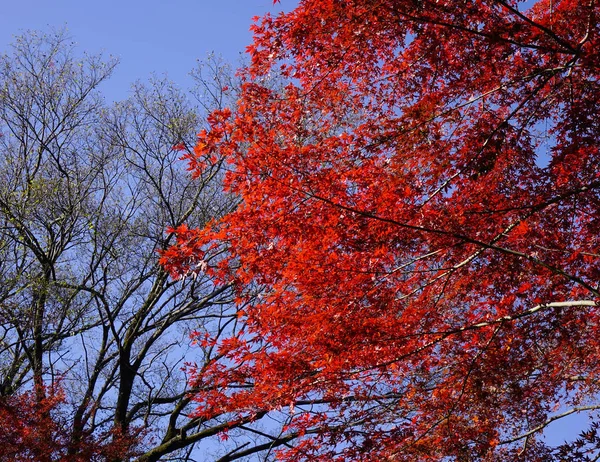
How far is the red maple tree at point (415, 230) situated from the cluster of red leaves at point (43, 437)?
354cm

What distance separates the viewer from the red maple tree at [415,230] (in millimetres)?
5871

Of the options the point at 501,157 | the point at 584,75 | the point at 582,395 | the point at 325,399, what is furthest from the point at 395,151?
the point at 582,395

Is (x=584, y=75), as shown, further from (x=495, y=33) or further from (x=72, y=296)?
(x=72, y=296)

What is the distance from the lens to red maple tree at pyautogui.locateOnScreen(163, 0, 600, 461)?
5.87 meters

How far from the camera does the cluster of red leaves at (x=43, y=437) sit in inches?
358

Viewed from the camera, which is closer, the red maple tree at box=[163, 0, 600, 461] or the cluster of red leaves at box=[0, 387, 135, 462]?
the red maple tree at box=[163, 0, 600, 461]

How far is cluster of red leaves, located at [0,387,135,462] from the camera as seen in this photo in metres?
9.09

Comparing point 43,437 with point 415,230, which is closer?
point 415,230

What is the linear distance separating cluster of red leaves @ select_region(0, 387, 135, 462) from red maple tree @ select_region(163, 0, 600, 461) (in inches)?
139

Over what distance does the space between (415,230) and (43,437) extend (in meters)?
6.85

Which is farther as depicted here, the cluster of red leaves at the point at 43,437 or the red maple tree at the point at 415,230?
the cluster of red leaves at the point at 43,437

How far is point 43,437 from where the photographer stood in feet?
30.6

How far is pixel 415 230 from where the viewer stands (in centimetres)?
582

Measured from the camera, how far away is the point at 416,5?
18.2ft
